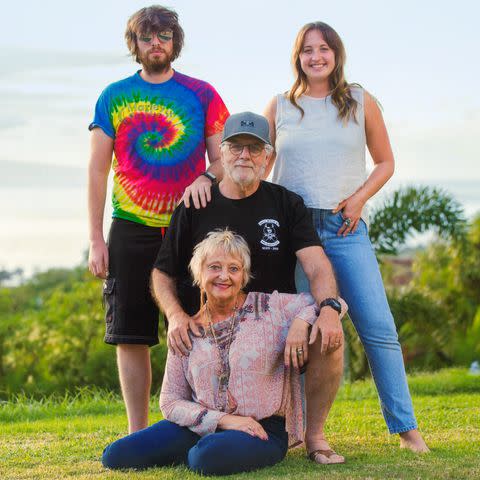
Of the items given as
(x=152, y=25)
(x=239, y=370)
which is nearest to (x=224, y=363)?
(x=239, y=370)

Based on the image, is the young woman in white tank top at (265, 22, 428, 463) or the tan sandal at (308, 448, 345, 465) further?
the young woman in white tank top at (265, 22, 428, 463)

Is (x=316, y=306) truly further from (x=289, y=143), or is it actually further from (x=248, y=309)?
(x=289, y=143)

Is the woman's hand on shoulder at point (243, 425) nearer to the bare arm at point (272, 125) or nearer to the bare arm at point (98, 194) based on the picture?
the bare arm at point (98, 194)

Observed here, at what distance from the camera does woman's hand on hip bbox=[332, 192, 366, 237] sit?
4.93 meters

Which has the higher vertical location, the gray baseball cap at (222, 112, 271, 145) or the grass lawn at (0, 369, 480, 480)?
the gray baseball cap at (222, 112, 271, 145)

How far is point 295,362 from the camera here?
448 cm

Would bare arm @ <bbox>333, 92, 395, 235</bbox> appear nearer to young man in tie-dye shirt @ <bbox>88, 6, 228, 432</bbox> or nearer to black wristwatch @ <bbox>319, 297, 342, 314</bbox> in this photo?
black wristwatch @ <bbox>319, 297, 342, 314</bbox>

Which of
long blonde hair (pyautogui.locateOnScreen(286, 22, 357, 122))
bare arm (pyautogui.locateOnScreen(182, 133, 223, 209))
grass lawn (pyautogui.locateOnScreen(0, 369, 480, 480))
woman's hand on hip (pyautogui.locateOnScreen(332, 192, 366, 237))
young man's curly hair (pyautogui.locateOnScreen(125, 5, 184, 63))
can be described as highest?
young man's curly hair (pyautogui.locateOnScreen(125, 5, 184, 63))

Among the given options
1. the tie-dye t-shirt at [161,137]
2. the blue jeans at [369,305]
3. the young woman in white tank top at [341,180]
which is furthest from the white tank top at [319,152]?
the tie-dye t-shirt at [161,137]

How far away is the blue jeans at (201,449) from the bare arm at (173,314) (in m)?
0.43

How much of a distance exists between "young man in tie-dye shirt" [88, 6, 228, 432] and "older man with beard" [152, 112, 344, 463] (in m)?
0.38

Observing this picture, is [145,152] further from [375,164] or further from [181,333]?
[375,164]

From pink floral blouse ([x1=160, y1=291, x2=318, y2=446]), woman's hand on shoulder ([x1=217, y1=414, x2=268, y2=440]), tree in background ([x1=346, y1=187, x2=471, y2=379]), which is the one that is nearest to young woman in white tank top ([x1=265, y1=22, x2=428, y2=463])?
pink floral blouse ([x1=160, y1=291, x2=318, y2=446])

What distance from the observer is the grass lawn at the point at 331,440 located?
4.49 m
